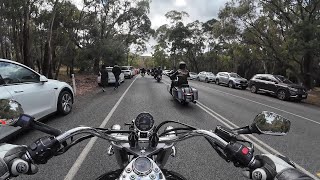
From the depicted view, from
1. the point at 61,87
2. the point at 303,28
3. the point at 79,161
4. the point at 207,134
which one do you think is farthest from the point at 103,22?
the point at 207,134

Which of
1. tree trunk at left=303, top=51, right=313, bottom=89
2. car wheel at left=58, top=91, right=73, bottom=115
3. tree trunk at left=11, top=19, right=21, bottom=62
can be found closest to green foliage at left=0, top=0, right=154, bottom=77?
tree trunk at left=11, top=19, right=21, bottom=62

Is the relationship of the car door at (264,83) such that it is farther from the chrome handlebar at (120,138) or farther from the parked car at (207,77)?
the chrome handlebar at (120,138)

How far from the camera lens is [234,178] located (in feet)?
15.1

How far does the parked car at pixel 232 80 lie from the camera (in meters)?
29.9

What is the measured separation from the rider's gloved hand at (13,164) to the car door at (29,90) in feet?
16.6

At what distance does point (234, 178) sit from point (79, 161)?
2682 millimetres

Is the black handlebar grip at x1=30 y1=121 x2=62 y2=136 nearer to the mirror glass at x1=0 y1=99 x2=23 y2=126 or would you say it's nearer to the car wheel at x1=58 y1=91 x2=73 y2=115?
the mirror glass at x1=0 y1=99 x2=23 y2=126

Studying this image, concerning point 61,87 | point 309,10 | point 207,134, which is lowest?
point 61,87

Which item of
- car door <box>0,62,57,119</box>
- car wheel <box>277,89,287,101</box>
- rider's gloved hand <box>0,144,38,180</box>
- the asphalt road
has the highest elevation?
rider's gloved hand <box>0,144,38,180</box>

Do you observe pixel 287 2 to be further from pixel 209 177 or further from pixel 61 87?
pixel 209 177

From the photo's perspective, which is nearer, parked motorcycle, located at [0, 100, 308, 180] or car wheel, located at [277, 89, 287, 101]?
parked motorcycle, located at [0, 100, 308, 180]

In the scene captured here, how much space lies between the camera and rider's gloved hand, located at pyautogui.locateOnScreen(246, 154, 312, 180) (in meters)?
1.66

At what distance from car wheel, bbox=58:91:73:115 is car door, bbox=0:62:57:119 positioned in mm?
517

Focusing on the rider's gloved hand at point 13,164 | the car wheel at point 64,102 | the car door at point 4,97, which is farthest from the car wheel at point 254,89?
the rider's gloved hand at point 13,164
